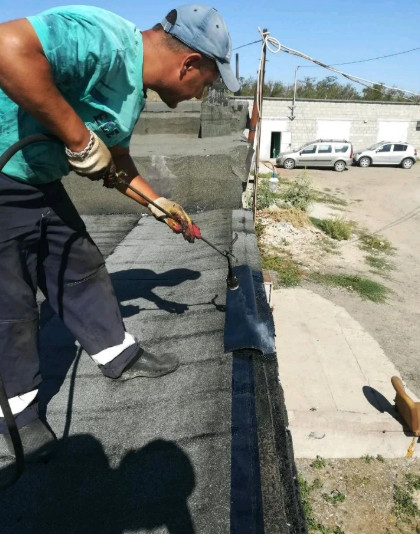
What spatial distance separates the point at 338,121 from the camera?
3094 cm

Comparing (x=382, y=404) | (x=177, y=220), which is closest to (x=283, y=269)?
(x=382, y=404)

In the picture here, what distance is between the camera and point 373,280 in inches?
417

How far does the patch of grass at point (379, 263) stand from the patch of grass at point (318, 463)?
768 centimetres

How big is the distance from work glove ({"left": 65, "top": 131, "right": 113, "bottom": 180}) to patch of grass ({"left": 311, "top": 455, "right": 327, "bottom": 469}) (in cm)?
433

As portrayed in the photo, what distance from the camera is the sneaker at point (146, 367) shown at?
7.29 feet

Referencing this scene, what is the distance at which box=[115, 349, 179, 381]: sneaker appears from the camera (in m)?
2.22

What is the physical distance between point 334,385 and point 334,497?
1.79 metres

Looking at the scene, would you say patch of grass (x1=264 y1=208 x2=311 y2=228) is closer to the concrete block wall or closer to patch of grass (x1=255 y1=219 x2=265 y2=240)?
patch of grass (x1=255 y1=219 x2=265 y2=240)

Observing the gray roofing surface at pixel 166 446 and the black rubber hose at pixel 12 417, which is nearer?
the black rubber hose at pixel 12 417

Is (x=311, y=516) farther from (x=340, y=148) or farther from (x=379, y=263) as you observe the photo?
(x=340, y=148)

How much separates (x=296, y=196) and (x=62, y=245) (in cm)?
1504

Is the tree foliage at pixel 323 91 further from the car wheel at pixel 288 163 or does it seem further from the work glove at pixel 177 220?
the work glove at pixel 177 220

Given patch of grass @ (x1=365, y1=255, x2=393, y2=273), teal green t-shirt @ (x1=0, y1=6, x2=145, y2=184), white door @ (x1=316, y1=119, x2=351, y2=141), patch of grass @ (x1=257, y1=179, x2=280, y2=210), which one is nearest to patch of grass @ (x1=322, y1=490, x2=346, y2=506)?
teal green t-shirt @ (x1=0, y1=6, x2=145, y2=184)

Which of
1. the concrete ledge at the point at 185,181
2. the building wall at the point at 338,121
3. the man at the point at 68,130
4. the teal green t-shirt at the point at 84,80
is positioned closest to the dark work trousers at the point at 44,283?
the man at the point at 68,130
